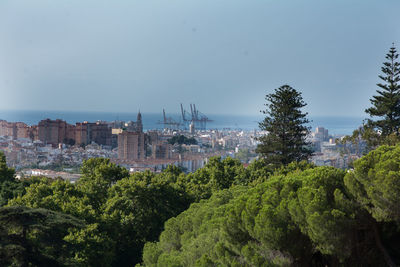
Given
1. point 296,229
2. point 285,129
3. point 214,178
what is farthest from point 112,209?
point 285,129

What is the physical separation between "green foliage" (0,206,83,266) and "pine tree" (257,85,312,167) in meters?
11.7

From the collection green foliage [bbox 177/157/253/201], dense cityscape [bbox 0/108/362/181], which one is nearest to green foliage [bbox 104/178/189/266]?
green foliage [bbox 177/157/253/201]

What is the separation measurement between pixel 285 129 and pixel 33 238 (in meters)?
13.1

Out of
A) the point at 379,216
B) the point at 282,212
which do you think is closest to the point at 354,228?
the point at 379,216

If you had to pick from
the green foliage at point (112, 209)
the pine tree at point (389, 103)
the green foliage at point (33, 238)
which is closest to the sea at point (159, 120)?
the pine tree at point (389, 103)

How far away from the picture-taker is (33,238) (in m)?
9.02

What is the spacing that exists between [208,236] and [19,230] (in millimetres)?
3338

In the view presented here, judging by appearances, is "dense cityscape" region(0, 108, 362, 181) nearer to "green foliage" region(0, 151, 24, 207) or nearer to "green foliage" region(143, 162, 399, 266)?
"green foliage" region(0, 151, 24, 207)

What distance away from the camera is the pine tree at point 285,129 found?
1992cm

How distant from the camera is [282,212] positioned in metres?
6.79

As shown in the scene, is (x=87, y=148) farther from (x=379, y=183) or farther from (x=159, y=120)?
(x=159, y=120)

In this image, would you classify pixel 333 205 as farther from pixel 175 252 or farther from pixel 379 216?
pixel 175 252

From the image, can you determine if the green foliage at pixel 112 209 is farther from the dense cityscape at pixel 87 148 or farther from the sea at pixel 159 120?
the sea at pixel 159 120

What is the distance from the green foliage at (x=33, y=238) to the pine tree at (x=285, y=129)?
11.7 m
